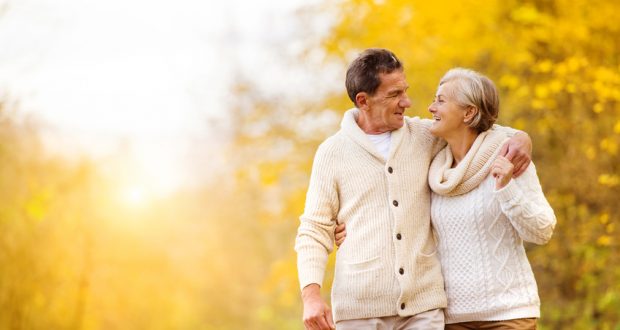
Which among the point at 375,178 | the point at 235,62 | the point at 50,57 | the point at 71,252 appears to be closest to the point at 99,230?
→ the point at 71,252

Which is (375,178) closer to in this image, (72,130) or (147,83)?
(72,130)

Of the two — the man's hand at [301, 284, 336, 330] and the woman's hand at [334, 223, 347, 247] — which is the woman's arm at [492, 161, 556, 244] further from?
the man's hand at [301, 284, 336, 330]

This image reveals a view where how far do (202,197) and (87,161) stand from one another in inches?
294

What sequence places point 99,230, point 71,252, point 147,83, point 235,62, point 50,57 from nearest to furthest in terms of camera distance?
A: 1. point 50,57
2. point 71,252
3. point 99,230
4. point 235,62
5. point 147,83

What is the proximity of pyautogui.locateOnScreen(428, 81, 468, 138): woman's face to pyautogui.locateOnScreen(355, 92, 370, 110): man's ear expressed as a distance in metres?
0.24

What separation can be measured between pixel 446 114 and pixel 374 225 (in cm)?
47

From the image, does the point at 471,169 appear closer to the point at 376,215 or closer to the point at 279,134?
the point at 376,215

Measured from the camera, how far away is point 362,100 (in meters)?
3.37

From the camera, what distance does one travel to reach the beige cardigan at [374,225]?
3197mm

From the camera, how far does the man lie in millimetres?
3191

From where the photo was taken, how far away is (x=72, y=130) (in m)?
10.7

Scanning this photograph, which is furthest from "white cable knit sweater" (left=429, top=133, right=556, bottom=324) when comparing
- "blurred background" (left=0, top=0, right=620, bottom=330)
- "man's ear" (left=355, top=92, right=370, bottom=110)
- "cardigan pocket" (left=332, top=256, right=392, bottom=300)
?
"blurred background" (left=0, top=0, right=620, bottom=330)

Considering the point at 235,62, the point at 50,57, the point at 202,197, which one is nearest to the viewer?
the point at 50,57

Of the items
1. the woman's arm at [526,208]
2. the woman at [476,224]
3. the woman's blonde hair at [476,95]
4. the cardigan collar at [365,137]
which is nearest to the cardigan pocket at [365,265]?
the woman at [476,224]
